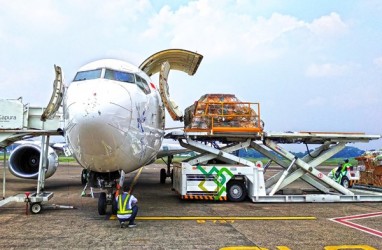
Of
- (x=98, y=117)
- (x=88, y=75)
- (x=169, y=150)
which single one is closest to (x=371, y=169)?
(x=169, y=150)

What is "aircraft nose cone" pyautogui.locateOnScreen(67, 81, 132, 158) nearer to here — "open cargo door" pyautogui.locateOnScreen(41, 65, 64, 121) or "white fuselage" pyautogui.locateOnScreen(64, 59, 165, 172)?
"white fuselage" pyautogui.locateOnScreen(64, 59, 165, 172)

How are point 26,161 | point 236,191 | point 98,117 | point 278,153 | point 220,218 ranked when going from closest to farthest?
point 98,117
point 220,218
point 236,191
point 278,153
point 26,161

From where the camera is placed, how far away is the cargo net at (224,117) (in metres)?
12.8

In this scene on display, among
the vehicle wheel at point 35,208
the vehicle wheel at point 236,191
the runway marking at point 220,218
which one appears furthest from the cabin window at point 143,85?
the vehicle wheel at point 236,191

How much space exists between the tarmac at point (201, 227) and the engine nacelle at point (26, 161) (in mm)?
3276

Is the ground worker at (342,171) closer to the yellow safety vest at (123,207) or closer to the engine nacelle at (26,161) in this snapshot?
the engine nacelle at (26,161)

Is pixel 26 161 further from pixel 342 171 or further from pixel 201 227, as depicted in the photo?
pixel 342 171

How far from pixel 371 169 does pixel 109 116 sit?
14808 mm

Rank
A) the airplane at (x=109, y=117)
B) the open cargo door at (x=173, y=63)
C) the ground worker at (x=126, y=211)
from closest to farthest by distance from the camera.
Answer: the airplane at (x=109, y=117), the ground worker at (x=126, y=211), the open cargo door at (x=173, y=63)

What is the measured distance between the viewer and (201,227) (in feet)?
26.6

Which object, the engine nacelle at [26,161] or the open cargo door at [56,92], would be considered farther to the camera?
the engine nacelle at [26,161]

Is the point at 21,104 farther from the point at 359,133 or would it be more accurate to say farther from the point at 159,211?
the point at 359,133

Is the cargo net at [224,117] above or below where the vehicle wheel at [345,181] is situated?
above

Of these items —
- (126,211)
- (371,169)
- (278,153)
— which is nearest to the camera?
(126,211)
